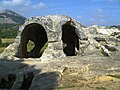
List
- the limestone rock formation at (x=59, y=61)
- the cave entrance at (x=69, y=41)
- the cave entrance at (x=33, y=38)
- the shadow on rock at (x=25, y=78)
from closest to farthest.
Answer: the shadow on rock at (x=25, y=78) < the limestone rock formation at (x=59, y=61) < the cave entrance at (x=33, y=38) < the cave entrance at (x=69, y=41)

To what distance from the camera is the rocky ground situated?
18.4 meters

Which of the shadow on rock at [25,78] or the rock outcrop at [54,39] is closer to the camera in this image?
the shadow on rock at [25,78]

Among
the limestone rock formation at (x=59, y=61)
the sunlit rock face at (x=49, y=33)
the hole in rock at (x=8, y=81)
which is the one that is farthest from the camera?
the sunlit rock face at (x=49, y=33)

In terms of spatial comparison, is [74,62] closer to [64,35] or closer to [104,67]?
[104,67]

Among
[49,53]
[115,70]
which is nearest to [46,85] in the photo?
[115,70]

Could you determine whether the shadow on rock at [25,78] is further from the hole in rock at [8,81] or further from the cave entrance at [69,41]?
the cave entrance at [69,41]

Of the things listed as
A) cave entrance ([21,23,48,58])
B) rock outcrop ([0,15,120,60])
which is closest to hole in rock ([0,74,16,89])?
rock outcrop ([0,15,120,60])

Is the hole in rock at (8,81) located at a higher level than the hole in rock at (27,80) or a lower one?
lower

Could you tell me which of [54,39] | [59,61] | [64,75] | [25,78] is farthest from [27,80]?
[54,39]

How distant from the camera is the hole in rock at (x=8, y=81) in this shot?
70.8 feet

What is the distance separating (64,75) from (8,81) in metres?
3.72

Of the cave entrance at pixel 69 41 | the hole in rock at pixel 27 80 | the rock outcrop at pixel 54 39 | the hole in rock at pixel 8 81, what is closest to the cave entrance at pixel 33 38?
the rock outcrop at pixel 54 39

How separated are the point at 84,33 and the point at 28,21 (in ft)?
17.3

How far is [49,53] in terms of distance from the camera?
100.0 feet
